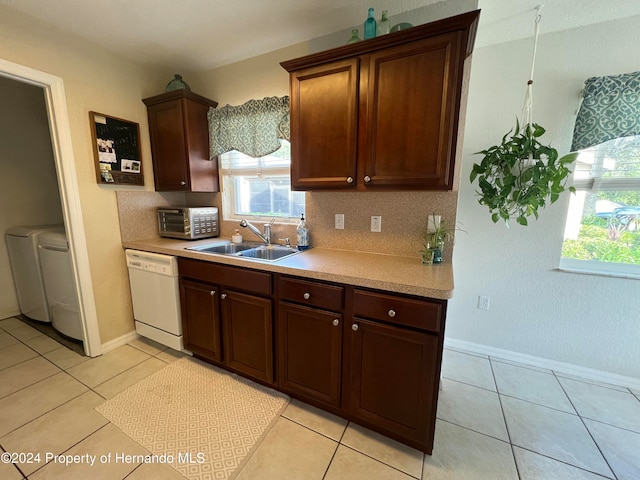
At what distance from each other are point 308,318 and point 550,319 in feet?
6.41

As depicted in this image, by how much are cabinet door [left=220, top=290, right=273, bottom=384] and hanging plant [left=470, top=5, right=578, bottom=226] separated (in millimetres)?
1647

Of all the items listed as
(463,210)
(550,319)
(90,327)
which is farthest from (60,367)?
(550,319)

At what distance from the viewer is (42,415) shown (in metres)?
1.59

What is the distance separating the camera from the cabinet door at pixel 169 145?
2.26m

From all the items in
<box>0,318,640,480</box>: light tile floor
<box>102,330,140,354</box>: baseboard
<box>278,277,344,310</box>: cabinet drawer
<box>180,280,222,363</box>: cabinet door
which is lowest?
<box>0,318,640,480</box>: light tile floor

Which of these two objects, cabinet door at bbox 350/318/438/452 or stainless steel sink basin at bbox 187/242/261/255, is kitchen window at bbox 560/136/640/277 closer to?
cabinet door at bbox 350/318/438/452

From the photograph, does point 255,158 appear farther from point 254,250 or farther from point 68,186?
point 68,186

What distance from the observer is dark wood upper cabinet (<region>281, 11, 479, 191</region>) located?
134cm

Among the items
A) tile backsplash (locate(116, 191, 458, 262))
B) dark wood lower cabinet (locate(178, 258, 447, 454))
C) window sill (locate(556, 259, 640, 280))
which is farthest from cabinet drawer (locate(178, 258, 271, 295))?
window sill (locate(556, 259, 640, 280))

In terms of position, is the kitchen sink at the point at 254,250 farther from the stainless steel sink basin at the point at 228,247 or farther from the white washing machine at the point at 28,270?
the white washing machine at the point at 28,270

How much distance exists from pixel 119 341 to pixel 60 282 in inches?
28.8

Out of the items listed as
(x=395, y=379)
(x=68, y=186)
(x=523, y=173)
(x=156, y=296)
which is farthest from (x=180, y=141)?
(x=523, y=173)

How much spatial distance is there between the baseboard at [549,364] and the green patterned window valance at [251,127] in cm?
239

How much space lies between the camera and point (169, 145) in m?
2.33
